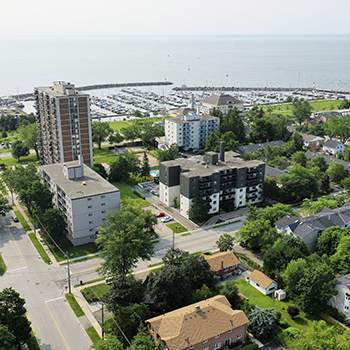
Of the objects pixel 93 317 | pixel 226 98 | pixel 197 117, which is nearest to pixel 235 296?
pixel 93 317

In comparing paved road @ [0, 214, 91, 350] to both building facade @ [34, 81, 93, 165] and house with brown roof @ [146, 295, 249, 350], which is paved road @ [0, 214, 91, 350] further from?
building facade @ [34, 81, 93, 165]

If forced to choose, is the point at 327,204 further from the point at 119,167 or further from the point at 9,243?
the point at 9,243

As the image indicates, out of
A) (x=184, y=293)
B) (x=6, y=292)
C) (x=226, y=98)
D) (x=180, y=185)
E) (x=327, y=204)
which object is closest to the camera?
(x=6, y=292)

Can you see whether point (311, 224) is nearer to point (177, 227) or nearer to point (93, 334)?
point (177, 227)

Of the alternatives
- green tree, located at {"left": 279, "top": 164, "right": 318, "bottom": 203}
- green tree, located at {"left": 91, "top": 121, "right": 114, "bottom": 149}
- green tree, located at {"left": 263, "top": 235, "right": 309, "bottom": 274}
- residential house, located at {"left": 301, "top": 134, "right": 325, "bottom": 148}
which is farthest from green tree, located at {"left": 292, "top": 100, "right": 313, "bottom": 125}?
green tree, located at {"left": 263, "top": 235, "right": 309, "bottom": 274}

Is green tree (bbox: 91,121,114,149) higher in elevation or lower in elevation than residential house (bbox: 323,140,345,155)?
higher

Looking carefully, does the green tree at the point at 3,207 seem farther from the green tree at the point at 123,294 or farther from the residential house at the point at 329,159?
Result: the residential house at the point at 329,159

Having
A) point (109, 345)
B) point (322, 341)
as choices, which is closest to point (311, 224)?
point (322, 341)

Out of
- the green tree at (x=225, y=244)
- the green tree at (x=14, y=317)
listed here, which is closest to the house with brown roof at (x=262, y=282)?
the green tree at (x=225, y=244)
